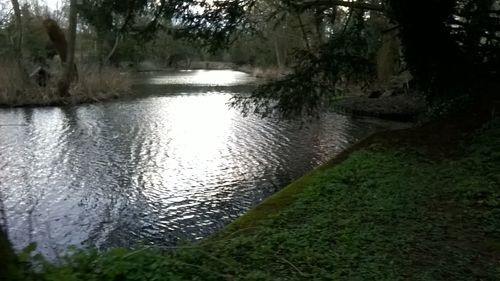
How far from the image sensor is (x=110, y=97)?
93.3 ft

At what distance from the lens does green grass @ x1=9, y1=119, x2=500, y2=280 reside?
3902 millimetres

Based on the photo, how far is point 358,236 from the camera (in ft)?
16.0

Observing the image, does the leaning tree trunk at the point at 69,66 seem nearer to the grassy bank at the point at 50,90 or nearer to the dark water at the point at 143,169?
the grassy bank at the point at 50,90

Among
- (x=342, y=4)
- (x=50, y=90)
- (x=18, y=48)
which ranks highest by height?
(x=342, y=4)

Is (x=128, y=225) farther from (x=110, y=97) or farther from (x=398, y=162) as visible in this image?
(x=110, y=97)

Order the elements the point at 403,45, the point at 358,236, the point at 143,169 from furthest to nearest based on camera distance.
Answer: the point at 143,169
the point at 403,45
the point at 358,236

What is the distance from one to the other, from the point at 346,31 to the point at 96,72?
22.7 meters

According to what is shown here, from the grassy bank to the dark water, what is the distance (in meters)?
3.28

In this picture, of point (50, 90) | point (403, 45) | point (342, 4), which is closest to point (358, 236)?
point (403, 45)

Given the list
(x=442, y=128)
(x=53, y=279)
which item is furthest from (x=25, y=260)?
(x=442, y=128)

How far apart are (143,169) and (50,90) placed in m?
16.1

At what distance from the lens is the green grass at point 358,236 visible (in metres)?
3.90

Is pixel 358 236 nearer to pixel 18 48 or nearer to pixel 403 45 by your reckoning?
pixel 403 45

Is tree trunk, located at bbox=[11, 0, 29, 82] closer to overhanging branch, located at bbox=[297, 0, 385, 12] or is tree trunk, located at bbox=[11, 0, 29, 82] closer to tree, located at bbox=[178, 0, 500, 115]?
tree, located at bbox=[178, 0, 500, 115]
